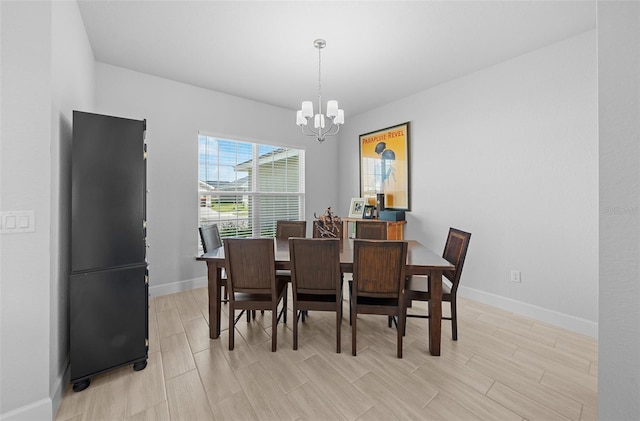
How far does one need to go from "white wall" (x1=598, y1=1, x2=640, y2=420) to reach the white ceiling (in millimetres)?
1512

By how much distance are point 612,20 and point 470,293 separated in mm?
3056

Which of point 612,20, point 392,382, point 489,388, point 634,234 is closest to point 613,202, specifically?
point 634,234

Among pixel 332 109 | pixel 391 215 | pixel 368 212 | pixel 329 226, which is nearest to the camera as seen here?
pixel 332 109

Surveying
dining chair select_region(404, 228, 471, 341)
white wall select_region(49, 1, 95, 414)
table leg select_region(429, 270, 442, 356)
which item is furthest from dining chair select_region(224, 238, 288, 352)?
table leg select_region(429, 270, 442, 356)

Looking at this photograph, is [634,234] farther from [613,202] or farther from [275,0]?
[275,0]

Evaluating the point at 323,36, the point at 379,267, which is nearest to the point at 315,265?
the point at 379,267

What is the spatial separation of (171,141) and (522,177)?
417 cm

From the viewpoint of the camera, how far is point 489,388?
5.69 ft

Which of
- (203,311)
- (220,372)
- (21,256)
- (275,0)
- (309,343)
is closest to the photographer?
(21,256)

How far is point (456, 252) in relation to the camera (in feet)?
7.90

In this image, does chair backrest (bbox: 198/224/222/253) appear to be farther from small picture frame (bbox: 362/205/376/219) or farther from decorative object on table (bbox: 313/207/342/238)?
small picture frame (bbox: 362/205/376/219)

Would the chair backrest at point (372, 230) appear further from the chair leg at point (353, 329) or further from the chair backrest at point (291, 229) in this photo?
the chair leg at point (353, 329)

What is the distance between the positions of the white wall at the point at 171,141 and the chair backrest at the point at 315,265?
218cm

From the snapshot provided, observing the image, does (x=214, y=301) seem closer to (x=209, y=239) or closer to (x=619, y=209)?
(x=209, y=239)
